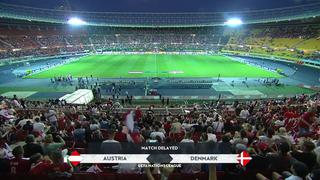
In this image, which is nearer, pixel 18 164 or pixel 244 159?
pixel 244 159

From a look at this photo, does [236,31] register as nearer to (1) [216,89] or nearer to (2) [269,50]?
(2) [269,50]

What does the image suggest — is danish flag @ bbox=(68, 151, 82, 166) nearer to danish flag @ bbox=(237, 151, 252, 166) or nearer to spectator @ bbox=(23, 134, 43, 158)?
spectator @ bbox=(23, 134, 43, 158)

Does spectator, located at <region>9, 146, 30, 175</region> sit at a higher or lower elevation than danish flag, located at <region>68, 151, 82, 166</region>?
lower

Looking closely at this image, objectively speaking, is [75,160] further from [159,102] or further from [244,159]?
[159,102]

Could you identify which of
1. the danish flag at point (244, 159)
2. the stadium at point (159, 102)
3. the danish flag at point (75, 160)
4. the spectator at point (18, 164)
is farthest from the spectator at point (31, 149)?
the danish flag at point (244, 159)

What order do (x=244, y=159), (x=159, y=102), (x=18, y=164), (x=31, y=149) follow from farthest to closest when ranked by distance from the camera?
(x=159, y=102)
(x=31, y=149)
(x=18, y=164)
(x=244, y=159)

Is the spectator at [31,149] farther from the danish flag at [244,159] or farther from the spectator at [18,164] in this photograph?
the danish flag at [244,159]

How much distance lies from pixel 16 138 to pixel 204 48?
4098 inches

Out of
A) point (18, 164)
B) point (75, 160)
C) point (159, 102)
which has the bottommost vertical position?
point (159, 102)

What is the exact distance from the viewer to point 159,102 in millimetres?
32750

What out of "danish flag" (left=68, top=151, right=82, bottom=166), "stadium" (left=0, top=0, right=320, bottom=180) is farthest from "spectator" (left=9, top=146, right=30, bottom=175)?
"danish flag" (left=68, top=151, right=82, bottom=166)

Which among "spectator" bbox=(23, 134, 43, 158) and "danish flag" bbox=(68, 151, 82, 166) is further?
"spectator" bbox=(23, 134, 43, 158)

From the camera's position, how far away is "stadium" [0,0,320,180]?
6.21 meters

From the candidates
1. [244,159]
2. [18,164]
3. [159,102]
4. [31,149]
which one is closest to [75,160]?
[18,164]
